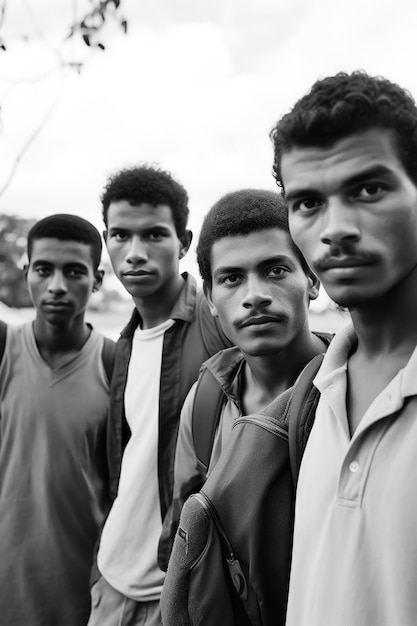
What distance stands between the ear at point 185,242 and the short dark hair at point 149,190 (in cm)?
2

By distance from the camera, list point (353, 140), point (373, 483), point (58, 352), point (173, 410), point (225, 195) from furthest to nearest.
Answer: point (58, 352)
point (173, 410)
point (225, 195)
point (353, 140)
point (373, 483)

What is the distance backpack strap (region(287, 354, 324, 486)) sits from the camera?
1.37 m

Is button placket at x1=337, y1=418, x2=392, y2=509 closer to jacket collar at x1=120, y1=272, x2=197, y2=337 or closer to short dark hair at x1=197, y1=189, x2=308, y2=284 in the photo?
short dark hair at x1=197, y1=189, x2=308, y2=284

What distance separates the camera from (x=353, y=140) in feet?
4.05

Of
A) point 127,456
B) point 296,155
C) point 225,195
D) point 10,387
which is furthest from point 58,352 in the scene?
point 296,155

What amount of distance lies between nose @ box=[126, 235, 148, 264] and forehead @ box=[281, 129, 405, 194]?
150 centimetres

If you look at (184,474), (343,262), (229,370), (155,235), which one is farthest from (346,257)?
(155,235)

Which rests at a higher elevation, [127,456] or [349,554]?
[127,456]

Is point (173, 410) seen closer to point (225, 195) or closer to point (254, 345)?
point (254, 345)

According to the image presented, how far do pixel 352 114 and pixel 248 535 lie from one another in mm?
922

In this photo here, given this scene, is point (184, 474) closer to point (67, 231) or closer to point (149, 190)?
point (149, 190)

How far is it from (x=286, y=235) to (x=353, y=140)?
2.96 ft

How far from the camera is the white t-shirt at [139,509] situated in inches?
96.0

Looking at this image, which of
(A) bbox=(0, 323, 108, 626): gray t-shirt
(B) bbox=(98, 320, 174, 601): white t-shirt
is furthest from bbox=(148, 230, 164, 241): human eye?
(A) bbox=(0, 323, 108, 626): gray t-shirt
